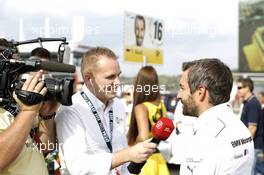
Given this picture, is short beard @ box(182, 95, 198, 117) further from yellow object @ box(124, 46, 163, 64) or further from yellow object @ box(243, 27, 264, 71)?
yellow object @ box(243, 27, 264, 71)

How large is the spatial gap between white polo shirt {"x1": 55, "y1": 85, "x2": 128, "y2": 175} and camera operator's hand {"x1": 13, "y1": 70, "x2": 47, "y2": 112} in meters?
0.52

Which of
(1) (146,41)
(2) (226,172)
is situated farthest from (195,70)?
(1) (146,41)

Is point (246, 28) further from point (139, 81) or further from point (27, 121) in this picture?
point (27, 121)

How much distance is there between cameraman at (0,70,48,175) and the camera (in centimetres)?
183

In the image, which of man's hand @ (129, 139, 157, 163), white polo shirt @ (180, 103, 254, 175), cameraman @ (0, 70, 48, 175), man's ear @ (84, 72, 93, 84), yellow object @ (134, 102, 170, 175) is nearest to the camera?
cameraman @ (0, 70, 48, 175)

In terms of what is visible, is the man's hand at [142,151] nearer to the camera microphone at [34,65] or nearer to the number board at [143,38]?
the camera microphone at [34,65]

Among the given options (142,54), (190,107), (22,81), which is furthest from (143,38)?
(22,81)

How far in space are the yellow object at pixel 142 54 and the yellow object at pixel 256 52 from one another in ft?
88.6

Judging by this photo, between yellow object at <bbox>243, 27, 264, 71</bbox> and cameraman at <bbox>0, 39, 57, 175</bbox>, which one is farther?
yellow object at <bbox>243, 27, 264, 71</bbox>

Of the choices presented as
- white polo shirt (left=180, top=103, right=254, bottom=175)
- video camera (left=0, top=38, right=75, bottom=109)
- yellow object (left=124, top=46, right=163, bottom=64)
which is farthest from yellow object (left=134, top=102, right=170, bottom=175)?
yellow object (left=124, top=46, right=163, bottom=64)

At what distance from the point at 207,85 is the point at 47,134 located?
938 mm

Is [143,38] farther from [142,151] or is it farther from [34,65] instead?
[34,65]

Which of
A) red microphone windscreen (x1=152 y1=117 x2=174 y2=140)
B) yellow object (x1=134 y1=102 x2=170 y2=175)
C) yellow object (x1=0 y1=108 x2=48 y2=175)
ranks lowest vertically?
yellow object (x1=134 y1=102 x2=170 y2=175)

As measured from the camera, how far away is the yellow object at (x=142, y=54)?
8.19 m
